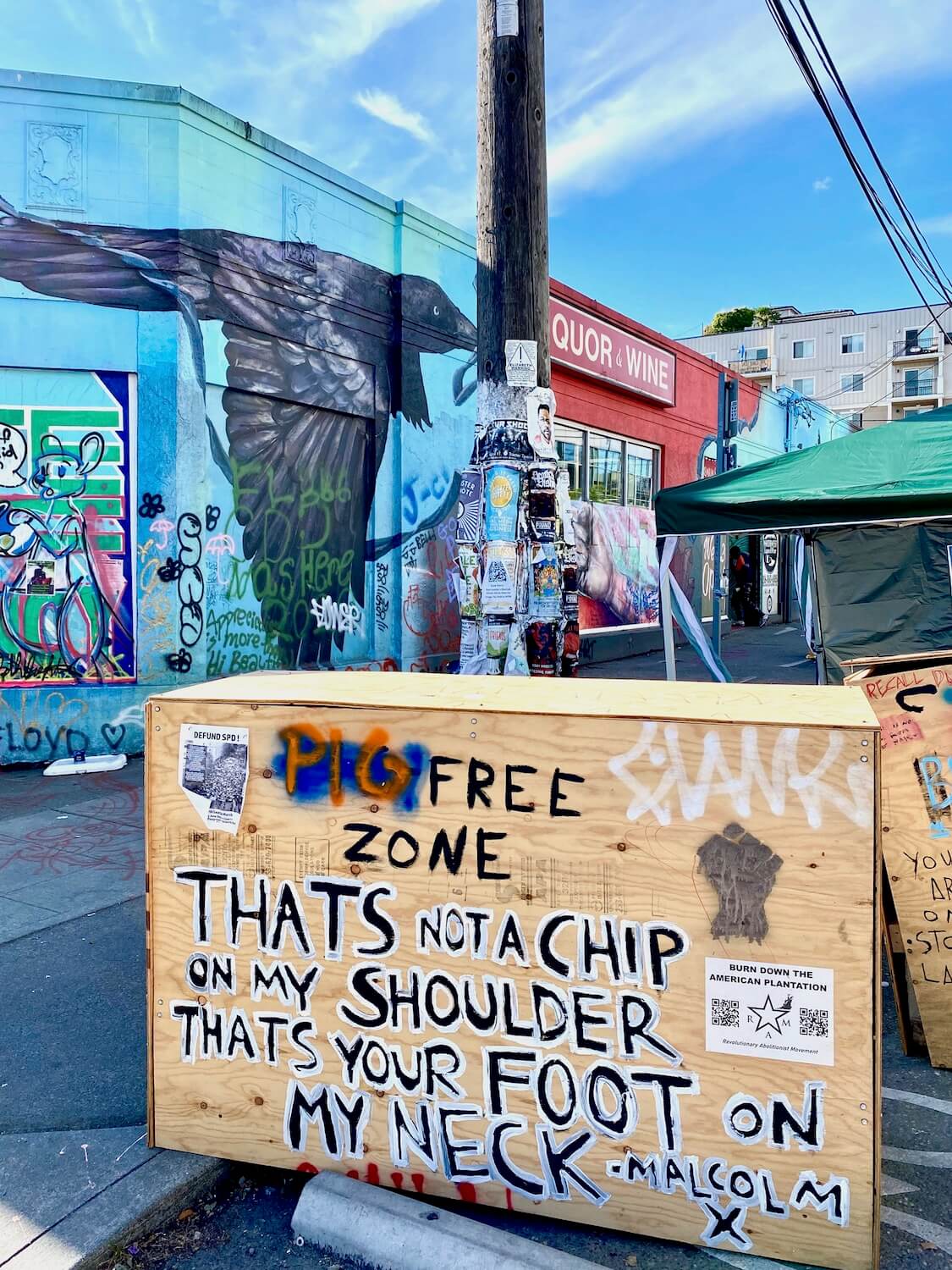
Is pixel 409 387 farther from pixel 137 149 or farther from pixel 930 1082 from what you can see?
pixel 930 1082

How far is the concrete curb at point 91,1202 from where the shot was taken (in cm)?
231

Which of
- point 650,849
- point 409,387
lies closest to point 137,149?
point 409,387

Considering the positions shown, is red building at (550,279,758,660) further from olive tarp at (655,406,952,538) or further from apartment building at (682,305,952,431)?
apartment building at (682,305,952,431)

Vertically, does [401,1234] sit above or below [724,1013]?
below

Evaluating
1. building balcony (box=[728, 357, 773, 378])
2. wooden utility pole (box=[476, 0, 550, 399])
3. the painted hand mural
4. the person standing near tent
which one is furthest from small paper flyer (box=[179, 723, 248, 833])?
building balcony (box=[728, 357, 773, 378])

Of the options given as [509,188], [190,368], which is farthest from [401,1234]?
[190,368]

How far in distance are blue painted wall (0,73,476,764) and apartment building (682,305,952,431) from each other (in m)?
56.4

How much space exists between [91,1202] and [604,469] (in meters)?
13.2

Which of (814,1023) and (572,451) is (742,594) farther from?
(814,1023)

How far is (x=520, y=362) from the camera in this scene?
21.0 ft

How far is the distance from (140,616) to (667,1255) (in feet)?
21.3

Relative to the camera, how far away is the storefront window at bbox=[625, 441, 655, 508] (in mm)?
15477

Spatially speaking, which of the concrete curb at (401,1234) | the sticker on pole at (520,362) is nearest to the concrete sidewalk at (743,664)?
the sticker on pole at (520,362)

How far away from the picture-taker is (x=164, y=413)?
7.73 meters
